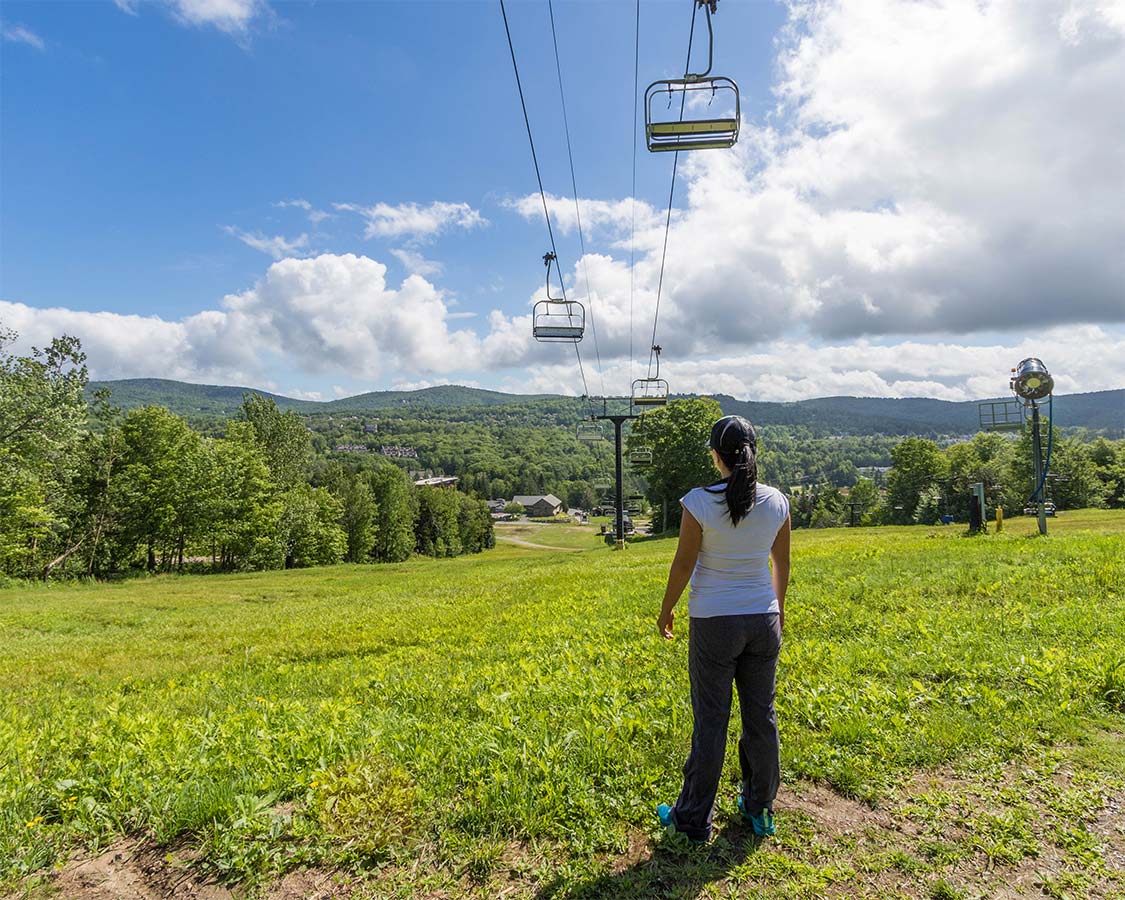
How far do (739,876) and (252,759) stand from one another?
351cm

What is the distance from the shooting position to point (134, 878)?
133 inches

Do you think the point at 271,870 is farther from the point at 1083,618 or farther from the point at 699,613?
the point at 1083,618

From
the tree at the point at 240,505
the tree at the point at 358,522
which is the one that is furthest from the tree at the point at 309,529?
the tree at the point at 358,522

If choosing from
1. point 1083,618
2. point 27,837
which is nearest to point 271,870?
point 27,837

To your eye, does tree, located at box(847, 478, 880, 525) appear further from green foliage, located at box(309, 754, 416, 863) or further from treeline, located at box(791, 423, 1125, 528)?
green foliage, located at box(309, 754, 416, 863)

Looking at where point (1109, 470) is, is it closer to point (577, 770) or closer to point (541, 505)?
point (577, 770)

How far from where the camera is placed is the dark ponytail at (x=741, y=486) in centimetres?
340

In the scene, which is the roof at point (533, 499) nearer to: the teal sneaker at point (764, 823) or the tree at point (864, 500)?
the tree at point (864, 500)

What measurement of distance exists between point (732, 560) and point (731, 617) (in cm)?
33

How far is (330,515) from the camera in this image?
2223 inches

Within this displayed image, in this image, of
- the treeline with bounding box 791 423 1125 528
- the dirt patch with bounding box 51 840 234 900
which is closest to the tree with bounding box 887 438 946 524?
the treeline with bounding box 791 423 1125 528

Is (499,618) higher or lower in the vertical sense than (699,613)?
lower

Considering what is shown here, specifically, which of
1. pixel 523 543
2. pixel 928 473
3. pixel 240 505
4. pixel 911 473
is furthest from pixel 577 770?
pixel 523 543

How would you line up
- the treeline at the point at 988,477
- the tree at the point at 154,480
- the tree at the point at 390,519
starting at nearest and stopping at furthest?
1. the tree at the point at 154,480
2. the treeline at the point at 988,477
3. the tree at the point at 390,519
